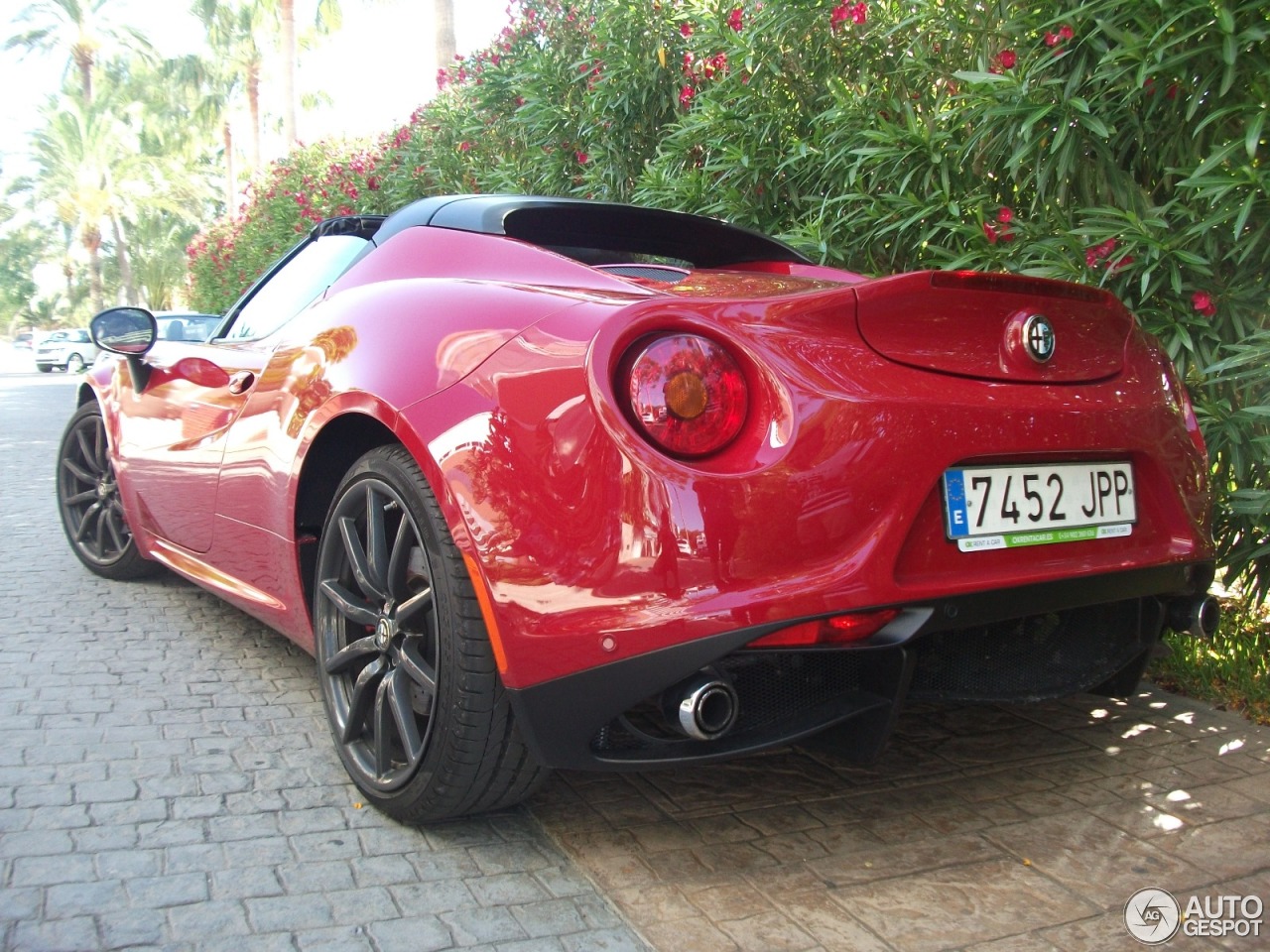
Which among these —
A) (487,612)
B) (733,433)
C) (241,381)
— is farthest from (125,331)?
(733,433)

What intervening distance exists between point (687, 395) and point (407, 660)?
2.98 feet

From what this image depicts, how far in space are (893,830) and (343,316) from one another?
70.1 inches

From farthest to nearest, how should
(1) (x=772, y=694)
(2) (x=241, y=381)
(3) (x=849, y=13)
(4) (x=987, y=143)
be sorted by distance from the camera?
(3) (x=849, y=13), (4) (x=987, y=143), (2) (x=241, y=381), (1) (x=772, y=694)

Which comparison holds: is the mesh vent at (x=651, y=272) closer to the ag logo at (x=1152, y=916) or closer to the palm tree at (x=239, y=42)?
the ag logo at (x=1152, y=916)

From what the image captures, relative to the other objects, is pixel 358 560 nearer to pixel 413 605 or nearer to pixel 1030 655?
pixel 413 605

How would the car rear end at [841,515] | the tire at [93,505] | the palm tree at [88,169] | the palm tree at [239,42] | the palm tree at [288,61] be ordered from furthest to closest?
the palm tree at [88,169] → the palm tree at [239,42] → the palm tree at [288,61] → the tire at [93,505] → the car rear end at [841,515]

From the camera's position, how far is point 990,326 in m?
2.22

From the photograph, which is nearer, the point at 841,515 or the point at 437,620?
the point at 841,515

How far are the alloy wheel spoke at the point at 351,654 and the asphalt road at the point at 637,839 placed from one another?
27cm

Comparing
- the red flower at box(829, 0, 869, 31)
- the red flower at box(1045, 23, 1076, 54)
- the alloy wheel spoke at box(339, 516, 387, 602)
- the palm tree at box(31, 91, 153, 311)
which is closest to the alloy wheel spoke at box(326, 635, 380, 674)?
the alloy wheel spoke at box(339, 516, 387, 602)

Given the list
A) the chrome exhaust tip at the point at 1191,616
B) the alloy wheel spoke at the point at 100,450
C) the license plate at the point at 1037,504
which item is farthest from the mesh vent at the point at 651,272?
the alloy wheel spoke at the point at 100,450

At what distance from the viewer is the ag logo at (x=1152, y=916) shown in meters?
2.00

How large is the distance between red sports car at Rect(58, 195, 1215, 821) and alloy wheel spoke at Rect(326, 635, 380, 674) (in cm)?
1

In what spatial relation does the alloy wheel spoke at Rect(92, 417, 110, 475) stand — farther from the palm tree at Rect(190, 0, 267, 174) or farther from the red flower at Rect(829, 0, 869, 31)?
the palm tree at Rect(190, 0, 267, 174)
